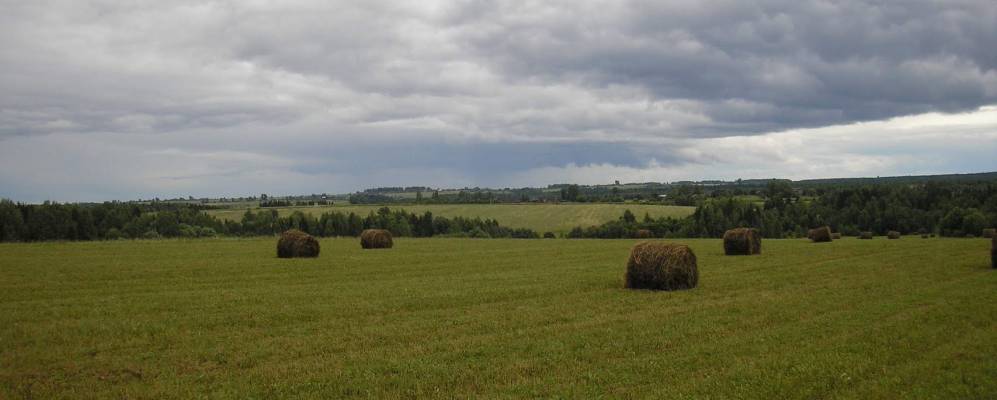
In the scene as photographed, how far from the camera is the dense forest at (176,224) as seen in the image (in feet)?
215

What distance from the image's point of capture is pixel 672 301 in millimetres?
16969

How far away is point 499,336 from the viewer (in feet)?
40.2

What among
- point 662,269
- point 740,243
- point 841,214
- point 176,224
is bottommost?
point 841,214

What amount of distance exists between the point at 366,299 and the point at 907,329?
474 inches

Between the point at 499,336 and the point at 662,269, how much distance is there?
344 inches

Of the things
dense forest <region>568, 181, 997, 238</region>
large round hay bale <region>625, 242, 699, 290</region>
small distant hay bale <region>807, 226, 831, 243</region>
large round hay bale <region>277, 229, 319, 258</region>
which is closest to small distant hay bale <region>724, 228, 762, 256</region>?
large round hay bale <region>625, 242, 699, 290</region>

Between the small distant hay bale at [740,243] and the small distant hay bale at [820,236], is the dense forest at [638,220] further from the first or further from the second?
the small distant hay bale at [740,243]

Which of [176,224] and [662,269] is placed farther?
[176,224]

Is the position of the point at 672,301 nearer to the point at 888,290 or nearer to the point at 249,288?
the point at 888,290

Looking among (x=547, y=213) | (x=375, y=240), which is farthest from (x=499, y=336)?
(x=547, y=213)

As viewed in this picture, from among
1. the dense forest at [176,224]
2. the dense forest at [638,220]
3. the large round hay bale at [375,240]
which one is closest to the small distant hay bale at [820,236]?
the dense forest at [638,220]

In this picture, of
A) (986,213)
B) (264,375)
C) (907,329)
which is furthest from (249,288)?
(986,213)

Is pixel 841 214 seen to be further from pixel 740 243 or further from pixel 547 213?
pixel 740 243

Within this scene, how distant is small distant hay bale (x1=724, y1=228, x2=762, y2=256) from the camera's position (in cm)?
3475
